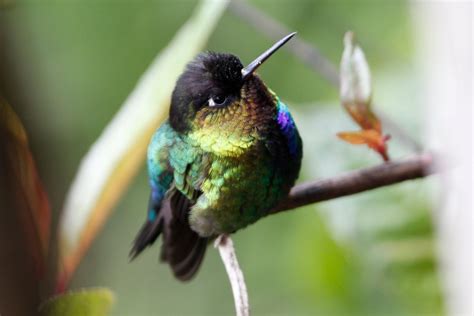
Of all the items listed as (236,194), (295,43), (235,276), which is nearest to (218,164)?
(236,194)

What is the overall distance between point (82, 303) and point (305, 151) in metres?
0.62

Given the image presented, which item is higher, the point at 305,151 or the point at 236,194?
the point at 305,151

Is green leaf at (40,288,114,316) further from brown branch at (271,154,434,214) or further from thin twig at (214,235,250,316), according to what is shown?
brown branch at (271,154,434,214)

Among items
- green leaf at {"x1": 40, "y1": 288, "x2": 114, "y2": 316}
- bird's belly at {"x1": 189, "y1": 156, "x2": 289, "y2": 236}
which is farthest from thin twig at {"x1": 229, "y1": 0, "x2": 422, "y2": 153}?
green leaf at {"x1": 40, "y1": 288, "x2": 114, "y2": 316}

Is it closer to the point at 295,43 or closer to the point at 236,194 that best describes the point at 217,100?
the point at 236,194

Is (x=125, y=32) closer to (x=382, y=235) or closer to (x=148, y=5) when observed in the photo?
(x=148, y=5)

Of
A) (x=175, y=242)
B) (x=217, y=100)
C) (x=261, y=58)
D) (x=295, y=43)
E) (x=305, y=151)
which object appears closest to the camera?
(x=261, y=58)

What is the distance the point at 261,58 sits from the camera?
0.48 meters

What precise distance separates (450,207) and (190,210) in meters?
0.26

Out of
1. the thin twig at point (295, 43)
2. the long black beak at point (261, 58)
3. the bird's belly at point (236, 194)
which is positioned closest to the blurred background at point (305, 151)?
the thin twig at point (295, 43)

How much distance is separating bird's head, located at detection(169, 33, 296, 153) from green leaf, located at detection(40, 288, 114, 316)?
17cm

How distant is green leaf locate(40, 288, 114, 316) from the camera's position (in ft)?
1.46

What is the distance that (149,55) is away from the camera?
3.75 ft

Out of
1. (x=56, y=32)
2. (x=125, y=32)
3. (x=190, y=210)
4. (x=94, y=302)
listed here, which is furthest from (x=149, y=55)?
(x=94, y=302)
